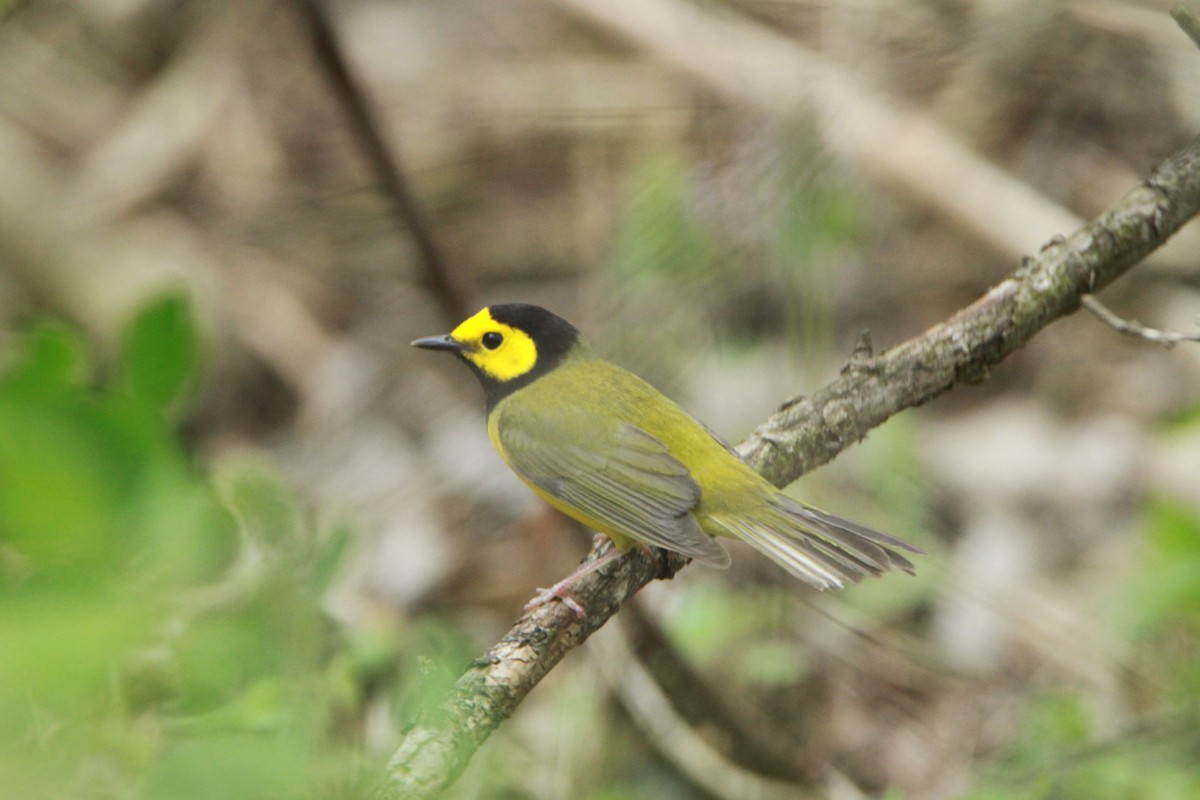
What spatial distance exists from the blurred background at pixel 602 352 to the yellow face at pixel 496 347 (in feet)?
1.07

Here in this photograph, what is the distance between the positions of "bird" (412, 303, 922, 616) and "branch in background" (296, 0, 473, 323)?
43cm

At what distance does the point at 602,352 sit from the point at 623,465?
86 centimetres

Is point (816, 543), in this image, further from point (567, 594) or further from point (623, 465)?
point (567, 594)

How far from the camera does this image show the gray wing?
3039mm

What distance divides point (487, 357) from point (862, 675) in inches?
89.5

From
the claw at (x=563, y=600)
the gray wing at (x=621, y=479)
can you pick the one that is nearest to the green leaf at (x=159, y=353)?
the claw at (x=563, y=600)

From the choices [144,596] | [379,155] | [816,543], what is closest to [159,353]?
[144,596]

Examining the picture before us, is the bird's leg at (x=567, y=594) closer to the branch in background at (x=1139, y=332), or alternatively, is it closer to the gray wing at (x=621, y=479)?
the gray wing at (x=621, y=479)

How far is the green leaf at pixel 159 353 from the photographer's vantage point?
41.2 inches

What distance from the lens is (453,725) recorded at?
6.16 feet

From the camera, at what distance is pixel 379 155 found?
3957 mm

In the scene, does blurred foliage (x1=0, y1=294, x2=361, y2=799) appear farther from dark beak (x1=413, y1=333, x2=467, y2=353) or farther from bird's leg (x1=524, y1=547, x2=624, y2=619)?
dark beak (x1=413, y1=333, x2=467, y2=353)

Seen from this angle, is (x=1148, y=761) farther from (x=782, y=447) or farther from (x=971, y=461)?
(x=971, y=461)

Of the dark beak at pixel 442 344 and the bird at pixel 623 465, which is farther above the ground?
the dark beak at pixel 442 344
